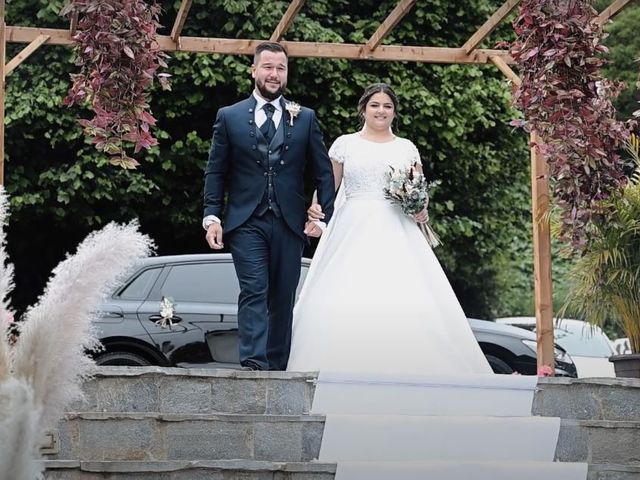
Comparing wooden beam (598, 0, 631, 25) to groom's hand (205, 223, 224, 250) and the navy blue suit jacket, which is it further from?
groom's hand (205, 223, 224, 250)

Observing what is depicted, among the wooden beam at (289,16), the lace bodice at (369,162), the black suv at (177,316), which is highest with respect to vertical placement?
the wooden beam at (289,16)

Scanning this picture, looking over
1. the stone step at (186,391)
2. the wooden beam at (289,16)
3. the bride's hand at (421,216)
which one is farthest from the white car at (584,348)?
the stone step at (186,391)

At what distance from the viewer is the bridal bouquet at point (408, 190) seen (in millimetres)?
8797

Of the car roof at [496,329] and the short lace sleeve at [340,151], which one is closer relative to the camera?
the short lace sleeve at [340,151]

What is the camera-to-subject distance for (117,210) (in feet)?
56.0

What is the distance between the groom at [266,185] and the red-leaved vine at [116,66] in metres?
0.93

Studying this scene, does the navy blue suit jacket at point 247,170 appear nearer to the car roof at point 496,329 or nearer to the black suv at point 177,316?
the black suv at point 177,316

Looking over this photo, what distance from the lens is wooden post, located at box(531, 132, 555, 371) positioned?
10000mm

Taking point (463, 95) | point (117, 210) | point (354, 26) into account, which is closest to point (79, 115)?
point (117, 210)

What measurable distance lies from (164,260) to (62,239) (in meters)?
6.94

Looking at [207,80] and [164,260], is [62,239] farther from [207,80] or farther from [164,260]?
[164,260]

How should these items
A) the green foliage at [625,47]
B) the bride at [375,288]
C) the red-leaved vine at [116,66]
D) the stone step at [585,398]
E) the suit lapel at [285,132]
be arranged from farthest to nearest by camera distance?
the green foliage at [625,47]
the red-leaved vine at [116,66]
the bride at [375,288]
the suit lapel at [285,132]
the stone step at [585,398]

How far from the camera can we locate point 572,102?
9211mm

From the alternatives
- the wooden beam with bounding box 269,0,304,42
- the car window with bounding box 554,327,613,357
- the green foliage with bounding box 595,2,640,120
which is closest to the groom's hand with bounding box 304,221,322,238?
the wooden beam with bounding box 269,0,304,42
